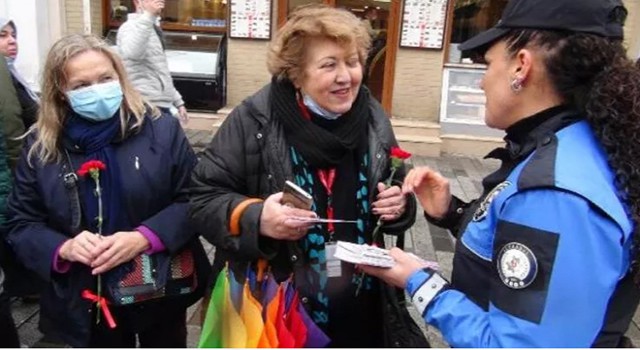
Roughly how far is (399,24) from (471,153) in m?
2.17

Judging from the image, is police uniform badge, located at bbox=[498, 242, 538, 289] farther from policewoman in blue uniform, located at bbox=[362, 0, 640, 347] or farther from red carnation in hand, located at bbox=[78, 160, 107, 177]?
red carnation in hand, located at bbox=[78, 160, 107, 177]

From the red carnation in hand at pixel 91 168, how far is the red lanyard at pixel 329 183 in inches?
30.9

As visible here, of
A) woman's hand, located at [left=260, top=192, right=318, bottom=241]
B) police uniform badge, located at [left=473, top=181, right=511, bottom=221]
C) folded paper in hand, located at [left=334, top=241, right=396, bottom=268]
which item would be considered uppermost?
police uniform badge, located at [left=473, top=181, right=511, bottom=221]

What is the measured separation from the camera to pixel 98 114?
2.04 m

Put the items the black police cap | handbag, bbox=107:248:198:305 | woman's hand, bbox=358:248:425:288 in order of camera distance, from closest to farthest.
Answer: the black police cap < woman's hand, bbox=358:248:425:288 < handbag, bbox=107:248:198:305

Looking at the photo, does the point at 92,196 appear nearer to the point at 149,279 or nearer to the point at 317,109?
the point at 149,279

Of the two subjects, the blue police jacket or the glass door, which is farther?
the glass door

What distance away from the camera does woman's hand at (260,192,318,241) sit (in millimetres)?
1658

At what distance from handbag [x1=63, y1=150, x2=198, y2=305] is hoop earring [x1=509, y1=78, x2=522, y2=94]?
1.40m

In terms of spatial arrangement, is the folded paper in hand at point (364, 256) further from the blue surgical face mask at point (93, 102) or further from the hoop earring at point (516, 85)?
the blue surgical face mask at point (93, 102)

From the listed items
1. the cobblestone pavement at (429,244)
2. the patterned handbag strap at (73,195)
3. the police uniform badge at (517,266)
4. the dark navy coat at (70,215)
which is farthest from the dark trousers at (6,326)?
the police uniform badge at (517,266)

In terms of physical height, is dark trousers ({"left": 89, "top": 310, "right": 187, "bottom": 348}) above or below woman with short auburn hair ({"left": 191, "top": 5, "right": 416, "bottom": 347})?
below

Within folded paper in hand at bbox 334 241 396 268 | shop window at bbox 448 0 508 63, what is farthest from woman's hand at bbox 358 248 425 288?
shop window at bbox 448 0 508 63

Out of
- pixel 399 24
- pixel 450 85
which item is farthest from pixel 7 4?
pixel 450 85
